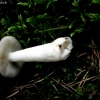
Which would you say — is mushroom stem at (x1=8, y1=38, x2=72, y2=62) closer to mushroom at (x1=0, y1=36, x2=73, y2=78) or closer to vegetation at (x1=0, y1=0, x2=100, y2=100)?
mushroom at (x1=0, y1=36, x2=73, y2=78)

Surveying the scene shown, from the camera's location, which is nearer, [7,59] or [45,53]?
[45,53]

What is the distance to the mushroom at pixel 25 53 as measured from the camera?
1.76 meters

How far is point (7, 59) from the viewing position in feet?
6.55

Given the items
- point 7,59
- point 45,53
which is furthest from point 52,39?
point 7,59

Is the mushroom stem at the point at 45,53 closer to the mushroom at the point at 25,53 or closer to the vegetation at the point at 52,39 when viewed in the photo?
the mushroom at the point at 25,53

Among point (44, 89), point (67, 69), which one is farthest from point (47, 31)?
point (44, 89)

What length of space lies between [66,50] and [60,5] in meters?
0.35

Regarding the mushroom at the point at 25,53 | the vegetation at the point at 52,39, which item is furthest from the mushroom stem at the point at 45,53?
the vegetation at the point at 52,39

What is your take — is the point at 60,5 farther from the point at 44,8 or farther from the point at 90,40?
the point at 90,40

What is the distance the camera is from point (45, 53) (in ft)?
5.92

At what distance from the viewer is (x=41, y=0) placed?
6.18ft

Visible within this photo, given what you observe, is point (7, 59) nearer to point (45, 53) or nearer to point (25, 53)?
point (25, 53)

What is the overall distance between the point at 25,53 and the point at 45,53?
Answer: 0.58ft

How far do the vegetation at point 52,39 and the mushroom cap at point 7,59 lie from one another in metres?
0.05
